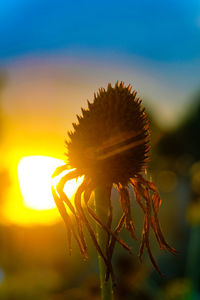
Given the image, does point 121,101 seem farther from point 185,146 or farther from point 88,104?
point 185,146

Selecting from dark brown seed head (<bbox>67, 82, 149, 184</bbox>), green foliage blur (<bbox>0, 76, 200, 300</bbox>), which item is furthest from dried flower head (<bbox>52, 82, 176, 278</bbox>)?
green foliage blur (<bbox>0, 76, 200, 300</bbox>)

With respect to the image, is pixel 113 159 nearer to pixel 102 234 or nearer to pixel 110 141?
pixel 110 141

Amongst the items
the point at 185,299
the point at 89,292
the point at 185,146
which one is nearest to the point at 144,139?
the point at 89,292

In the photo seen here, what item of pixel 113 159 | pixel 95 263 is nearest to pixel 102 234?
pixel 113 159

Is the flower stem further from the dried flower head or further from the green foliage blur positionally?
the green foliage blur

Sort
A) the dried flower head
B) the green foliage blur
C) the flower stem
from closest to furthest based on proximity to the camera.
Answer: the flower stem → the dried flower head → the green foliage blur

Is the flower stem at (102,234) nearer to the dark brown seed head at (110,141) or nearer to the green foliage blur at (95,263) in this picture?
the dark brown seed head at (110,141)
